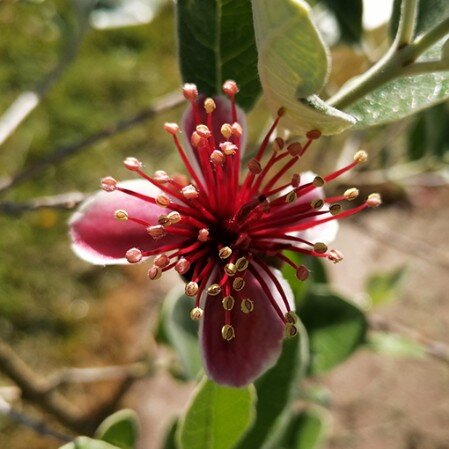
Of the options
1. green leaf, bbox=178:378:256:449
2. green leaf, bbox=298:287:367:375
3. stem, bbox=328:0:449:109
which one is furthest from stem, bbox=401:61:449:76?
green leaf, bbox=298:287:367:375

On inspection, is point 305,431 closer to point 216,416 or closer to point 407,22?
point 216,416

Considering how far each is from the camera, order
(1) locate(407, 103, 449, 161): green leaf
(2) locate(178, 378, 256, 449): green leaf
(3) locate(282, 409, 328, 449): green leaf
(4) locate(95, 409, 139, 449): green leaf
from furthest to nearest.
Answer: (1) locate(407, 103, 449, 161): green leaf, (3) locate(282, 409, 328, 449): green leaf, (4) locate(95, 409, 139, 449): green leaf, (2) locate(178, 378, 256, 449): green leaf

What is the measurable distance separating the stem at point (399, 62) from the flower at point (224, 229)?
0.07 m

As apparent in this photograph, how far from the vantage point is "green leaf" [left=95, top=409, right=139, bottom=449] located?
0.90m

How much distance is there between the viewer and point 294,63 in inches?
24.7

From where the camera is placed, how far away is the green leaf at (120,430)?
0.90 meters

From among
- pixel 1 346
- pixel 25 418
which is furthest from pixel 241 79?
pixel 1 346

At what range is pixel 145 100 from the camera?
2.96 metres

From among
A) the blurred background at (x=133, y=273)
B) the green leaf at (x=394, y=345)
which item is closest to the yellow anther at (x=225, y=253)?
the green leaf at (x=394, y=345)

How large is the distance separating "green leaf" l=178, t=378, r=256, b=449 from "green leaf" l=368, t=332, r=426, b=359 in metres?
0.65

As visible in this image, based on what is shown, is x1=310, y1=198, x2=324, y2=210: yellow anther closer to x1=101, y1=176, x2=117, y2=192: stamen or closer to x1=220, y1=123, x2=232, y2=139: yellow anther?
x1=220, y1=123, x2=232, y2=139: yellow anther

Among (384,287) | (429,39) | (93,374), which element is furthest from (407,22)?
(93,374)

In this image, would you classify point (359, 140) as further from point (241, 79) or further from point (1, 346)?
point (1, 346)

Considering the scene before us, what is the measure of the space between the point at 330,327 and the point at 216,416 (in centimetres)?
40
